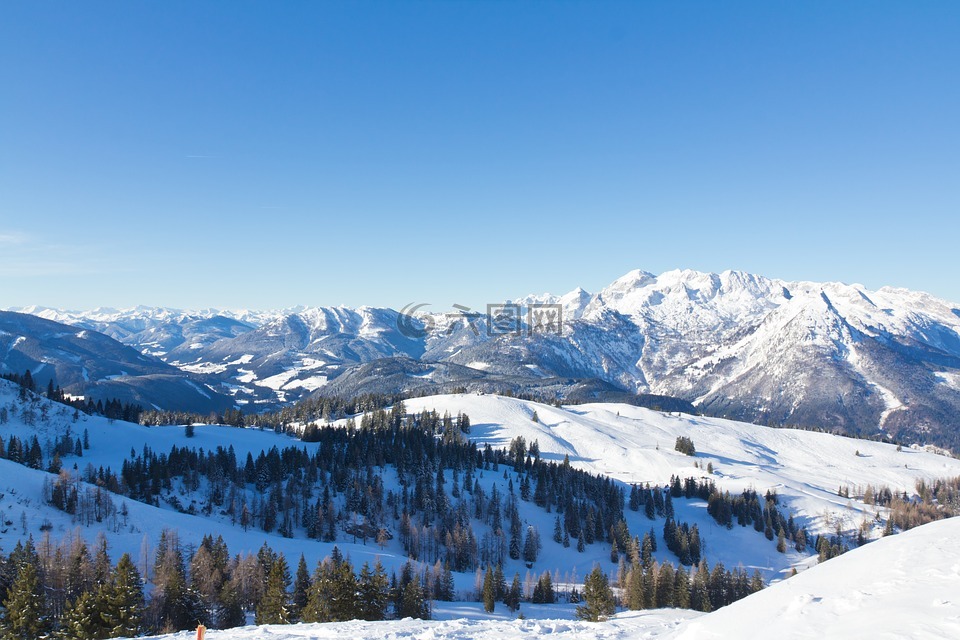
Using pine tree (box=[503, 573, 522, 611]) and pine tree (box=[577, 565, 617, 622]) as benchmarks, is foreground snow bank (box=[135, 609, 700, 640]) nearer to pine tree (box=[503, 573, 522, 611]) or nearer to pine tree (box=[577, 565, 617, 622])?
pine tree (box=[577, 565, 617, 622])

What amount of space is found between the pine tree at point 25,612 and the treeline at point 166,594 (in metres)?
0.09

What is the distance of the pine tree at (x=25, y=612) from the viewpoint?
49156mm

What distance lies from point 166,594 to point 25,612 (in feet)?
48.3

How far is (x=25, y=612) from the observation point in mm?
49500

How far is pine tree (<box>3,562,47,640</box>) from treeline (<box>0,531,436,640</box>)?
9 cm

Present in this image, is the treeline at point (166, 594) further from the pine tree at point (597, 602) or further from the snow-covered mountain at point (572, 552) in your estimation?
the pine tree at point (597, 602)

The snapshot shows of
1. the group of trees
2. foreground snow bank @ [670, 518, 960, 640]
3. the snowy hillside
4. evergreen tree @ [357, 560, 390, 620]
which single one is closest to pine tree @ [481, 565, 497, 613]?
evergreen tree @ [357, 560, 390, 620]

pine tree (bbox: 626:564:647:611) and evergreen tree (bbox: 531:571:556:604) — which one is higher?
pine tree (bbox: 626:564:647:611)

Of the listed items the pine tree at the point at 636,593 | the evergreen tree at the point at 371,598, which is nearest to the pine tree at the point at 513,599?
the pine tree at the point at 636,593

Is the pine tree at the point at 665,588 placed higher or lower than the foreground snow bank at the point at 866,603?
lower

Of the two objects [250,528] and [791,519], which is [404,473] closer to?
[250,528]

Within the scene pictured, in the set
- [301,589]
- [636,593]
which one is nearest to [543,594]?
[636,593]

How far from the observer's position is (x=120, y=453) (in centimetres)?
16712

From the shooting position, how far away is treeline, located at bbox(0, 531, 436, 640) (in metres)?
50.7
